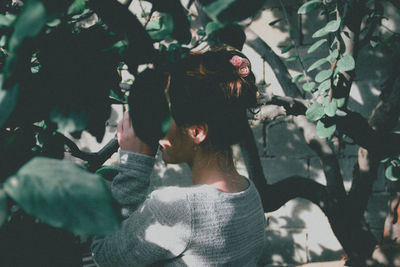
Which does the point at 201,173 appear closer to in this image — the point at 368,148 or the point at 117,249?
the point at 117,249

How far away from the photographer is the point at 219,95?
108cm

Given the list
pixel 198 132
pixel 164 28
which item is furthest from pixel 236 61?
pixel 164 28

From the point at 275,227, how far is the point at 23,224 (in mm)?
2238

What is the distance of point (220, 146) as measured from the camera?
1.23m

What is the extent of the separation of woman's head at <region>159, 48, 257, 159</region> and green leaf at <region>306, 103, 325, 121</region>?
14.3 inches

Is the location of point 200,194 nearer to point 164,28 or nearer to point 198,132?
point 198,132

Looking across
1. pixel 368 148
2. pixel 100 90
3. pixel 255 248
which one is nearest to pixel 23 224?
pixel 100 90

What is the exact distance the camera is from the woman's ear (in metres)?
1.14

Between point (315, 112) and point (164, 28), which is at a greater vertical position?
point (164, 28)

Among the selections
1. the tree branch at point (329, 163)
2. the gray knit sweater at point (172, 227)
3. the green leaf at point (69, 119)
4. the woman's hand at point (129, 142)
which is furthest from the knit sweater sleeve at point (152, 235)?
the tree branch at point (329, 163)

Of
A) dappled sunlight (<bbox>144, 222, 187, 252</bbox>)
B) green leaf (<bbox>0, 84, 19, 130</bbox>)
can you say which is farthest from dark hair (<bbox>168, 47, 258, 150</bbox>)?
green leaf (<bbox>0, 84, 19, 130</bbox>)

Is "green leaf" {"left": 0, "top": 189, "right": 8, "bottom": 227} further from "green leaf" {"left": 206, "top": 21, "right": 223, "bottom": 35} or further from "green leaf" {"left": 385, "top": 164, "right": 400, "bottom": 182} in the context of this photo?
"green leaf" {"left": 385, "top": 164, "right": 400, "bottom": 182}

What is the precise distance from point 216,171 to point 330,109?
560 mm

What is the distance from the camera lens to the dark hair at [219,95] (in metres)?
1.02
